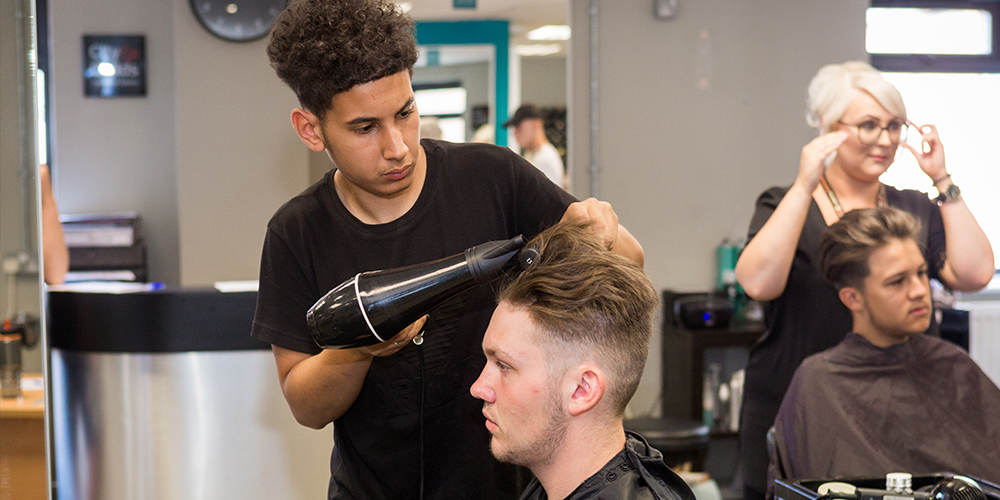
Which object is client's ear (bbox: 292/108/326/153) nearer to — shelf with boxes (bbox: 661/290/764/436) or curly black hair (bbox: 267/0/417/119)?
curly black hair (bbox: 267/0/417/119)

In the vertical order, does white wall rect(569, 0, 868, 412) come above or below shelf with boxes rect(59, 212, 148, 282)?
above

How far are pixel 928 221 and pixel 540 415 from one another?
4.75 feet

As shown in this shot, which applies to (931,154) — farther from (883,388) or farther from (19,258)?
(19,258)

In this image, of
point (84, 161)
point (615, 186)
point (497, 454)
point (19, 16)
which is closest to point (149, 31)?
point (84, 161)

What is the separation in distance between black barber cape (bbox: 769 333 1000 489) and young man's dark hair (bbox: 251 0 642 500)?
3.29 ft

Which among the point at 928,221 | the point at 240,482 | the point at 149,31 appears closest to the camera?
the point at 928,221

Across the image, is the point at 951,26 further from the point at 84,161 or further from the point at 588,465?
the point at 84,161

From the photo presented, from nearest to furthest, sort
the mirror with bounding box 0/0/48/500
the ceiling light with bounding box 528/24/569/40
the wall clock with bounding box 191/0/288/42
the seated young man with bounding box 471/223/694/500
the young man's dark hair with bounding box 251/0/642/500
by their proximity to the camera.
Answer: the seated young man with bounding box 471/223/694/500 → the young man's dark hair with bounding box 251/0/642/500 → the mirror with bounding box 0/0/48/500 → the ceiling light with bounding box 528/24/569/40 → the wall clock with bounding box 191/0/288/42

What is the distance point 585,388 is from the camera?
4.28 feet

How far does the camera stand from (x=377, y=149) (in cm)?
133

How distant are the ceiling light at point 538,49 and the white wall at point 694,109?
10.5 inches

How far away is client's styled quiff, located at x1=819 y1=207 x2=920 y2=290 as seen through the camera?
2160mm

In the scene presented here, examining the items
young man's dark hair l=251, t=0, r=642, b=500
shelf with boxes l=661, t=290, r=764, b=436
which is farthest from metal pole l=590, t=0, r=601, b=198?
young man's dark hair l=251, t=0, r=642, b=500

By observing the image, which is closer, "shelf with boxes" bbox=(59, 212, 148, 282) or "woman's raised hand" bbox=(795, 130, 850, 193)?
"woman's raised hand" bbox=(795, 130, 850, 193)
